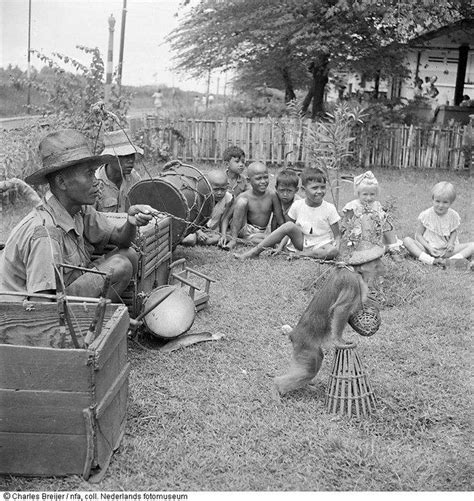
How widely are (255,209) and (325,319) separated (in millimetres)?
4385

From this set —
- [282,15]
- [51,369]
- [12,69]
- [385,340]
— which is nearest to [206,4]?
[282,15]

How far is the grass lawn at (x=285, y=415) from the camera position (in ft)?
10.5

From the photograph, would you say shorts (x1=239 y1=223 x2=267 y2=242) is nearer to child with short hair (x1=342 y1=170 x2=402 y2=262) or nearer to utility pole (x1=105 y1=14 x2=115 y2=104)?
child with short hair (x1=342 y1=170 x2=402 y2=262)

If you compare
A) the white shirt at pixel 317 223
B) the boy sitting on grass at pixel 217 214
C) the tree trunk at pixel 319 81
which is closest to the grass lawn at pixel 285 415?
the white shirt at pixel 317 223

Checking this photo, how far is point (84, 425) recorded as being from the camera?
301cm

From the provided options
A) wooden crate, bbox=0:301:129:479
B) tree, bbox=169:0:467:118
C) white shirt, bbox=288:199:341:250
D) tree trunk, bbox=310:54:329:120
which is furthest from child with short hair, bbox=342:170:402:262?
tree trunk, bbox=310:54:329:120

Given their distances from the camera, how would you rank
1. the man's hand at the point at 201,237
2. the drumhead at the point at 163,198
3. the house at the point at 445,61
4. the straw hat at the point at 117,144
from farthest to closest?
1. the house at the point at 445,61
2. the man's hand at the point at 201,237
3. the straw hat at the point at 117,144
4. the drumhead at the point at 163,198

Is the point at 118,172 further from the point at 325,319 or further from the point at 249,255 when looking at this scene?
the point at 325,319

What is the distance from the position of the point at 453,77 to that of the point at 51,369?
25.4 m

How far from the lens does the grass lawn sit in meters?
3.21

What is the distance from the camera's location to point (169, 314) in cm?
479

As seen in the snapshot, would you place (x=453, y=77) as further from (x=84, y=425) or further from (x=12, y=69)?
(x=84, y=425)

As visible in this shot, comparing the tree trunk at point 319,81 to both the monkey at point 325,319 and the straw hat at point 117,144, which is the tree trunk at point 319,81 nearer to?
the straw hat at point 117,144

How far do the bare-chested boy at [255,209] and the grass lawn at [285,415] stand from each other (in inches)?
84.0
